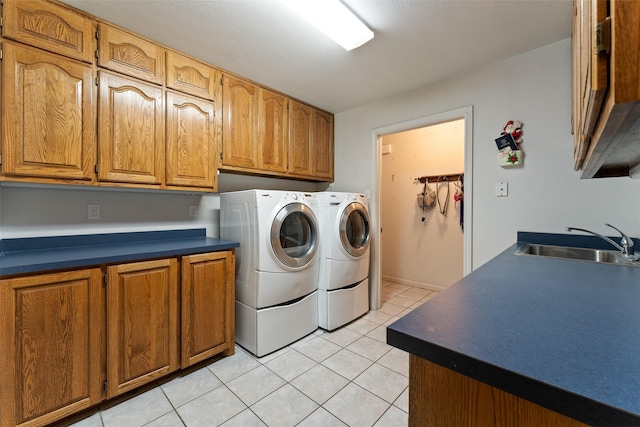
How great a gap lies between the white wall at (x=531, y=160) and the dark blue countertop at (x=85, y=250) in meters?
2.04

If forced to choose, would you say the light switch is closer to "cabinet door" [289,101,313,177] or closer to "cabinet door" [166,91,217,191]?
"cabinet door" [289,101,313,177]

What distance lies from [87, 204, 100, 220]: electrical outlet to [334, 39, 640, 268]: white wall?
9.05 feet

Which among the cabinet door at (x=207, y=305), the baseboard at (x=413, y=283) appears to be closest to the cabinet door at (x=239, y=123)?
the cabinet door at (x=207, y=305)

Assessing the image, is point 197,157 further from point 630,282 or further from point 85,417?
point 630,282

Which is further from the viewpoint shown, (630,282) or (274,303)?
(274,303)

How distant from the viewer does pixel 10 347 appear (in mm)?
1236

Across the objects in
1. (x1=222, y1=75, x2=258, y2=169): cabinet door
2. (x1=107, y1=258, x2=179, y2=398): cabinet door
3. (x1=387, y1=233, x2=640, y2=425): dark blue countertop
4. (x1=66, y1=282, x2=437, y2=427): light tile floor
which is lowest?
(x1=66, y1=282, x2=437, y2=427): light tile floor

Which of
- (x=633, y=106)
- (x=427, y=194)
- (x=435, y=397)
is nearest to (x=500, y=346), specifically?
(x=435, y=397)

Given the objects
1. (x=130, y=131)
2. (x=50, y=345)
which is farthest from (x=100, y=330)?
(x=130, y=131)

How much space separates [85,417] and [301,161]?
2.42 meters

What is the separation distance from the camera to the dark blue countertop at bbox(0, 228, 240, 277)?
133 cm

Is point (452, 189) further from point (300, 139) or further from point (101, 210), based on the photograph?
point (101, 210)

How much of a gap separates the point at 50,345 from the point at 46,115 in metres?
1.19

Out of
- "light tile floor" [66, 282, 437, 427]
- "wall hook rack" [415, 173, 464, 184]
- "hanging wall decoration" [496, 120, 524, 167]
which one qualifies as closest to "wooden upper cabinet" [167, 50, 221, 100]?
"light tile floor" [66, 282, 437, 427]
